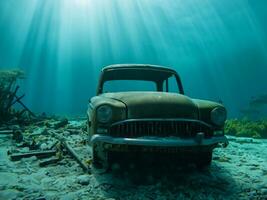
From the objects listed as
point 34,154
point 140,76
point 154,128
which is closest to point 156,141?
point 154,128

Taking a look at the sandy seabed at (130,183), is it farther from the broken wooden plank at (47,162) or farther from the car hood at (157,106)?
the car hood at (157,106)

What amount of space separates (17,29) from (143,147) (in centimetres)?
11231

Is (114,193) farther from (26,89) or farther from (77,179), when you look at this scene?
(26,89)

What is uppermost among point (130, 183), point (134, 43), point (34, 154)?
point (134, 43)

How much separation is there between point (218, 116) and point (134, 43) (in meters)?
116

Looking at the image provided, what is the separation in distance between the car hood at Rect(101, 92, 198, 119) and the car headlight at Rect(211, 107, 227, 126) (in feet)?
0.96

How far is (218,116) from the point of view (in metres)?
4.02

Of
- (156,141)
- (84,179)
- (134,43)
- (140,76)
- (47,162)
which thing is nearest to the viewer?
(156,141)

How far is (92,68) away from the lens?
143875 millimetres

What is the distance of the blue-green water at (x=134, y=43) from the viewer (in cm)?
6869

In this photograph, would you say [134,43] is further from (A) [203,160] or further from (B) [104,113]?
(B) [104,113]

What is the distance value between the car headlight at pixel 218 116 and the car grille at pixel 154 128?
1.23 feet

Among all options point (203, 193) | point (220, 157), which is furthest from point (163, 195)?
point (220, 157)

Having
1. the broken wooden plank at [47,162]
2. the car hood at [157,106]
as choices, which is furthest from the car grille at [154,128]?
the broken wooden plank at [47,162]
